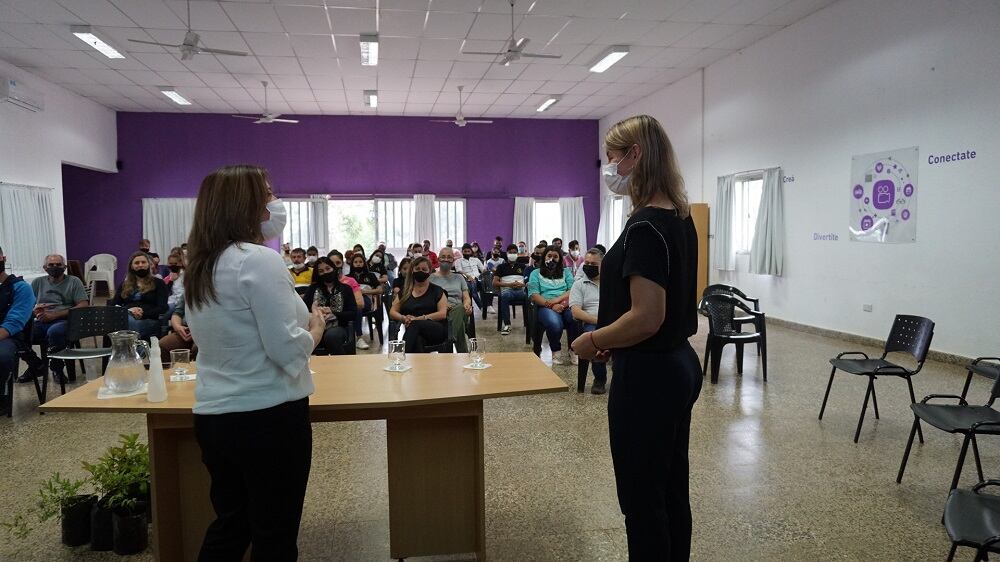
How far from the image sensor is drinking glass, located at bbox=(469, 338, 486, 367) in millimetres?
2754

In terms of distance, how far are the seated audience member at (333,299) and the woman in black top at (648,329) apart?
13.5 feet

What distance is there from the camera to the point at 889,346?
13.5 feet

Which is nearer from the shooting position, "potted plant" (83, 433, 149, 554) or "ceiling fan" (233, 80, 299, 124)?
"potted plant" (83, 433, 149, 554)

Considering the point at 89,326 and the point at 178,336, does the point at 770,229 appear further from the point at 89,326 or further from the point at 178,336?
the point at 89,326

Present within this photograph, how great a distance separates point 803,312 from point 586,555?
22.2ft

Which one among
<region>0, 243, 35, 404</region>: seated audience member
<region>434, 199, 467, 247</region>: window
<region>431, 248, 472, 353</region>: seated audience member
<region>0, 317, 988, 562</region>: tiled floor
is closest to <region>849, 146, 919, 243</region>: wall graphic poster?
<region>0, 317, 988, 562</region>: tiled floor

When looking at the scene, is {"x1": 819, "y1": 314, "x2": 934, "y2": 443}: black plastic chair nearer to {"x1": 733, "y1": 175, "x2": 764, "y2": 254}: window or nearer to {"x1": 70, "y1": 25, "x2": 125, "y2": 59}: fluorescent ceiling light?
{"x1": 733, "y1": 175, "x2": 764, "y2": 254}: window

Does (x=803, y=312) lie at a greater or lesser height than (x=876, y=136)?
lesser

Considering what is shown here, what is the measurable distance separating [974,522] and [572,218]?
13292mm

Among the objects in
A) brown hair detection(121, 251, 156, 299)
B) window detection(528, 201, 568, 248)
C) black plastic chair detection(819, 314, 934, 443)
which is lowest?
black plastic chair detection(819, 314, 934, 443)

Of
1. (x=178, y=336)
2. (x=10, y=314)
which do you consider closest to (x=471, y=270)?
(x=178, y=336)

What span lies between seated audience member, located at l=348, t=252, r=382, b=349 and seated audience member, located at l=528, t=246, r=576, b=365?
223 centimetres

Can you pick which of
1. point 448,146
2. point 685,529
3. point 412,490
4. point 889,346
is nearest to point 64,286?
point 412,490

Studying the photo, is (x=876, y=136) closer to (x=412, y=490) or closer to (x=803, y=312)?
(x=803, y=312)
